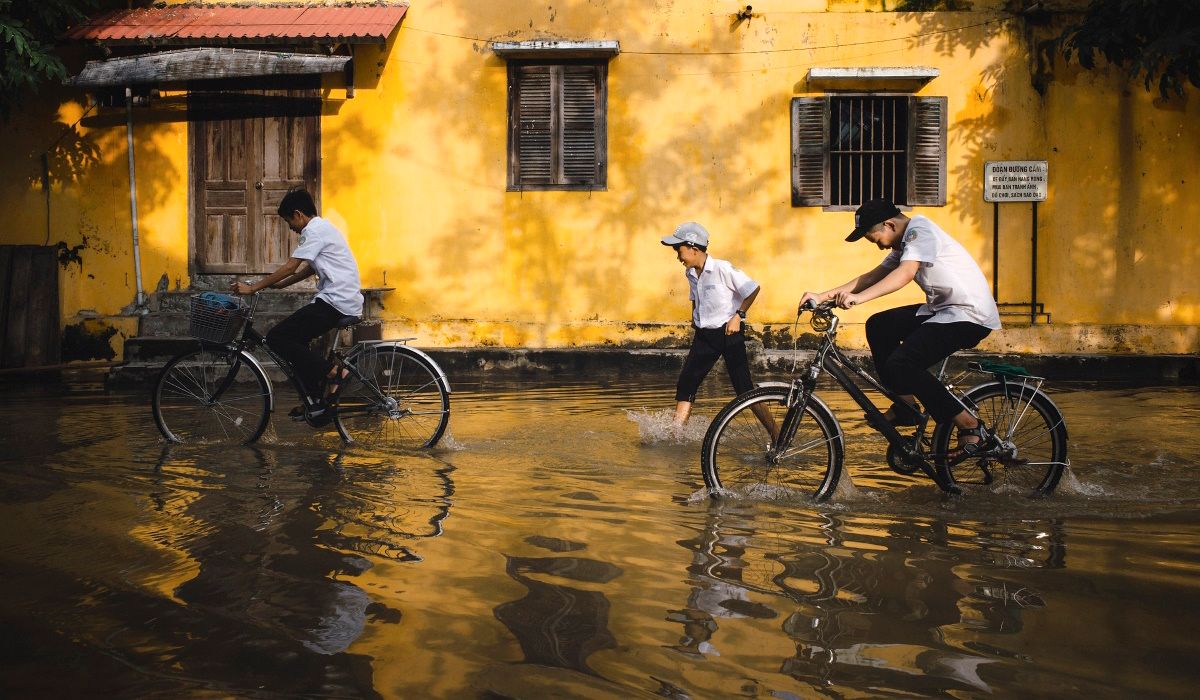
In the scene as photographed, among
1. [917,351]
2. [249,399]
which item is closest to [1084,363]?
[917,351]

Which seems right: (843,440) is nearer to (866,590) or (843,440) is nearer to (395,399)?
(866,590)

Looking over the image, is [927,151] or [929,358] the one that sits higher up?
[927,151]

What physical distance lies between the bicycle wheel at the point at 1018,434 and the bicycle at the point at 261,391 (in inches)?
124

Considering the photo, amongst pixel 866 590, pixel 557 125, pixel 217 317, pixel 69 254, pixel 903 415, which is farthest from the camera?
pixel 69 254

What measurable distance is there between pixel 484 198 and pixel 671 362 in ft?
9.83

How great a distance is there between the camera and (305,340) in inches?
315

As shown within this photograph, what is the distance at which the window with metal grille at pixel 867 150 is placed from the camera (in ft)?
44.6

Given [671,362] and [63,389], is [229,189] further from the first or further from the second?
[671,362]

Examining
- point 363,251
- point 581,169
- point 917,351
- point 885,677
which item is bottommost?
point 885,677

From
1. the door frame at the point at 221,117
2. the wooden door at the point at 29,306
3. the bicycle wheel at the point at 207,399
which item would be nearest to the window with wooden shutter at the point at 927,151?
the door frame at the point at 221,117

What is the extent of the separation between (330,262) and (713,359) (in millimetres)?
2672

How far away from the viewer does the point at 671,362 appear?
43.2 feet

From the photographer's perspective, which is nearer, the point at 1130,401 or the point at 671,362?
the point at 1130,401

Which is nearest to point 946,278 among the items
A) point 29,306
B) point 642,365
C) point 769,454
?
point 769,454
